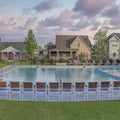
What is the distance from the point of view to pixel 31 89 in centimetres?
1420

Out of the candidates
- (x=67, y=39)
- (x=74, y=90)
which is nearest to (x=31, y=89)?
(x=74, y=90)

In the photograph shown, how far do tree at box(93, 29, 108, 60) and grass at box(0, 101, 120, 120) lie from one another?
4044cm

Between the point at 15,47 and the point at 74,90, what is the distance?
155ft

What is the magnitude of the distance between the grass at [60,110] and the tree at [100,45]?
40.4m

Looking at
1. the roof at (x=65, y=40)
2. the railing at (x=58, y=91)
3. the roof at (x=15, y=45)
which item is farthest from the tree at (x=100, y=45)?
the railing at (x=58, y=91)

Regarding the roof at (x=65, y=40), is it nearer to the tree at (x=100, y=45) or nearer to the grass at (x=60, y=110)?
the tree at (x=100, y=45)

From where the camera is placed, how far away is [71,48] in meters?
53.2

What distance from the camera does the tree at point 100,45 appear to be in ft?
168

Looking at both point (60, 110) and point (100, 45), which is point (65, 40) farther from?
point (60, 110)

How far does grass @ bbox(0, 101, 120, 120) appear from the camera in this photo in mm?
8805

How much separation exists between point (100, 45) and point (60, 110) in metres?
42.8

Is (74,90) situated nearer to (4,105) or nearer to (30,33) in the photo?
(4,105)

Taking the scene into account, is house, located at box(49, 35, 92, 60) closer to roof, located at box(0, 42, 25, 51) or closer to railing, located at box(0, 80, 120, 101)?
roof, located at box(0, 42, 25, 51)

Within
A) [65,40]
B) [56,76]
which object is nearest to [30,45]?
[65,40]
